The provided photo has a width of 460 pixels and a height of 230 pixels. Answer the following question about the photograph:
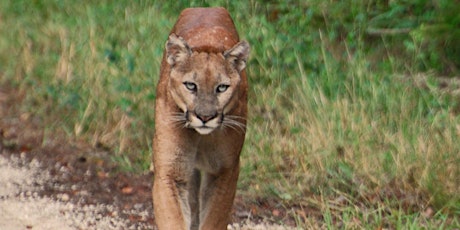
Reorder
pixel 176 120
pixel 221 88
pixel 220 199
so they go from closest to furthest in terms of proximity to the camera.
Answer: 1. pixel 221 88
2. pixel 176 120
3. pixel 220 199

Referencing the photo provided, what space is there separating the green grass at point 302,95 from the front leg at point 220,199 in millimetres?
544

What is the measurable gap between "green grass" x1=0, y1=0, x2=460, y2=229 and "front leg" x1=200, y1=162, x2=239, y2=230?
0.54 meters

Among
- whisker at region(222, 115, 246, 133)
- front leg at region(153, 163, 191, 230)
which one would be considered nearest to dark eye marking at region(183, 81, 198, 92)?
whisker at region(222, 115, 246, 133)

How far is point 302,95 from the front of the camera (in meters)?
9.24

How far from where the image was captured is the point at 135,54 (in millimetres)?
10062

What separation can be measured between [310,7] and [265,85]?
1.14 meters

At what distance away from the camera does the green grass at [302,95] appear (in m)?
8.00

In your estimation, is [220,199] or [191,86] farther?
[220,199]

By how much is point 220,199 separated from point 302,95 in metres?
2.28

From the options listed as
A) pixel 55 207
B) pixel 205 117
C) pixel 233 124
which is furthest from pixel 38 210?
pixel 205 117

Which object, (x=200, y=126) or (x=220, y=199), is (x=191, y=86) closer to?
(x=200, y=126)

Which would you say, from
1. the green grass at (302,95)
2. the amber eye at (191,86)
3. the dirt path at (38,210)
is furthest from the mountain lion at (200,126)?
the dirt path at (38,210)

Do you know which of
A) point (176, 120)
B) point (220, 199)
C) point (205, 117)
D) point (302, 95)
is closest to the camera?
point (205, 117)

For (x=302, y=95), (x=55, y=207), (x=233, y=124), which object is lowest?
(x=55, y=207)
